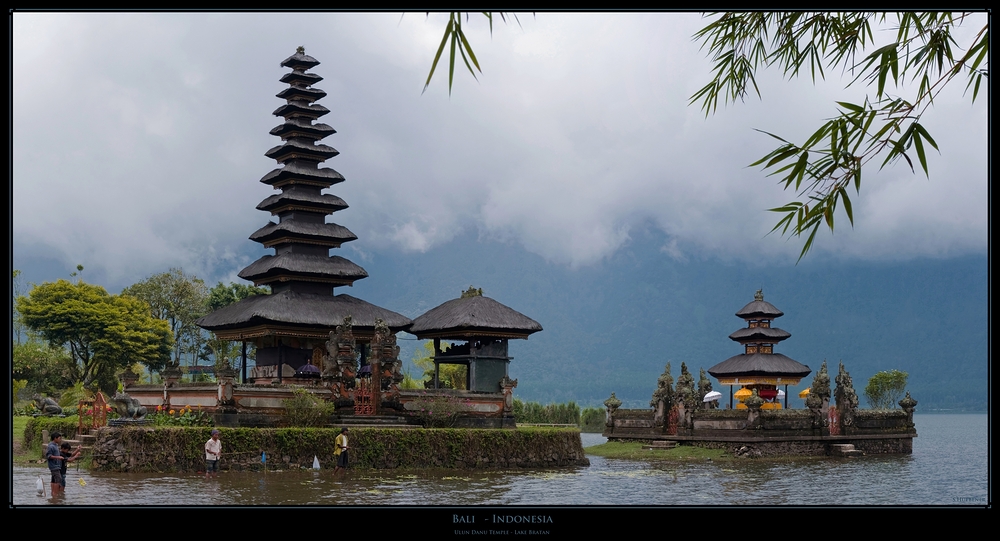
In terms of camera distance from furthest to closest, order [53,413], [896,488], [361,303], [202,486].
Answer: [361,303] < [53,413] < [896,488] < [202,486]

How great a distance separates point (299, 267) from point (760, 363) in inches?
939

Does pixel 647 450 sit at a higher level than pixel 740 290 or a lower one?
lower

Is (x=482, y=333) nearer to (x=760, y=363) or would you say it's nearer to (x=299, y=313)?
(x=299, y=313)

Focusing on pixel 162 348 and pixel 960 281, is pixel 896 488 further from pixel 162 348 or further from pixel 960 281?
pixel 960 281

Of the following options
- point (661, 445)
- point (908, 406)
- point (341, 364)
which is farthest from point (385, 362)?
point (908, 406)

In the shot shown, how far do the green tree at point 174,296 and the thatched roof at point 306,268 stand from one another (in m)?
27.7

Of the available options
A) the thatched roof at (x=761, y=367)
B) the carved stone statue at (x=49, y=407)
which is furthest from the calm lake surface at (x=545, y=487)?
the thatched roof at (x=761, y=367)

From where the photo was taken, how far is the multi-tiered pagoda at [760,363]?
50469mm

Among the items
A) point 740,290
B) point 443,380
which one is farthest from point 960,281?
Answer: point 443,380

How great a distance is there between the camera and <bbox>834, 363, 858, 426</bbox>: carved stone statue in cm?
4553

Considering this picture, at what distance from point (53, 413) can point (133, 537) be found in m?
26.9

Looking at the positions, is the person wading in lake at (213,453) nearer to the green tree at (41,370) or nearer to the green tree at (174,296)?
the green tree at (41,370)

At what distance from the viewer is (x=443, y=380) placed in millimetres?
58375

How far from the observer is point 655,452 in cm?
4278
